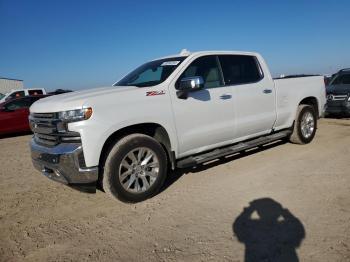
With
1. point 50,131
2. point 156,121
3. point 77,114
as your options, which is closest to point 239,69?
point 156,121

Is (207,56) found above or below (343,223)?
above

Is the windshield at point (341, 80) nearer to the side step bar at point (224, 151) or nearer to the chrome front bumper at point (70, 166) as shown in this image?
the side step bar at point (224, 151)

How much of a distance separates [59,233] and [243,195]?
230cm

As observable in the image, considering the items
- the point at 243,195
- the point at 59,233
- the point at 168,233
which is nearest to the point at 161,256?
the point at 168,233

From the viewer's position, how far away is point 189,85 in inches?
176

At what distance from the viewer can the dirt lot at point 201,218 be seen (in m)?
3.14

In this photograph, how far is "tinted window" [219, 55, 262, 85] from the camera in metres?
5.47

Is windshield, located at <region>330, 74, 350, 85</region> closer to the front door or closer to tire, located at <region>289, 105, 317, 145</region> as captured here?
tire, located at <region>289, 105, 317, 145</region>

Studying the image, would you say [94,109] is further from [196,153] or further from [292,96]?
[292,96]

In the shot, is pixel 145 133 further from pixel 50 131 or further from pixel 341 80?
pixel 341 80

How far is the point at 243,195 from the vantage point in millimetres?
4387

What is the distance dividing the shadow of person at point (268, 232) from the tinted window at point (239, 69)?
2250mm

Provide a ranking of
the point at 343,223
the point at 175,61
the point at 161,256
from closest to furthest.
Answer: the point at 161,256 → the point at 343,223 → the point at 175,61

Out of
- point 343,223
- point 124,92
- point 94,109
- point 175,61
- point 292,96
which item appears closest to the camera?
point 343,223
